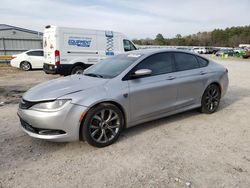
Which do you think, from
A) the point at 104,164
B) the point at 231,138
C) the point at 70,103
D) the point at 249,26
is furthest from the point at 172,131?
the point at 249,26

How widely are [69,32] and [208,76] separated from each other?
699cm

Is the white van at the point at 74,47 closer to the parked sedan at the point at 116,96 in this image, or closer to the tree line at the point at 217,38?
the parked sedan at the point at 116,96

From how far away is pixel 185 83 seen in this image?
464cm

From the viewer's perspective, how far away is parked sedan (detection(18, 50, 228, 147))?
11.0ft

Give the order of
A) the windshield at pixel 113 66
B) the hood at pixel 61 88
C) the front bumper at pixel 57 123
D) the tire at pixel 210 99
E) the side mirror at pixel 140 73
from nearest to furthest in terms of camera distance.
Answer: the front bumper at pixel 57 123 < the hood at pixel 61 88 < the side mirror at pixel 140 73 < the windshield at pixel 113 66 < the tire at pixel 210 99

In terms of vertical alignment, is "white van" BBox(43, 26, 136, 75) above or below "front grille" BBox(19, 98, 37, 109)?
above

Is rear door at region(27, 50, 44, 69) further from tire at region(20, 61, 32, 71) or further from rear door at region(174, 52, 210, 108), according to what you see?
rear door at region(174, 52, 210, 108)

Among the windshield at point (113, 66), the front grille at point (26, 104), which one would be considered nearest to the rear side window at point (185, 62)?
the windshield at point (113, 66)

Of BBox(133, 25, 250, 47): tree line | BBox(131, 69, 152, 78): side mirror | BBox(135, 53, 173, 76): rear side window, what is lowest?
BBox(131, 69, 152, 78): side mirror

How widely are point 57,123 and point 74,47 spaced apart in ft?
24.9

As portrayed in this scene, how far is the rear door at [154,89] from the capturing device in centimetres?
394

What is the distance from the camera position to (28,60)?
14.7 m

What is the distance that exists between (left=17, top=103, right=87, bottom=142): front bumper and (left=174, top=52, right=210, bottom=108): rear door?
2.13 metres

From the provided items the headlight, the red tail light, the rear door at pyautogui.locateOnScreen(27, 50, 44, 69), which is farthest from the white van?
the headlight
